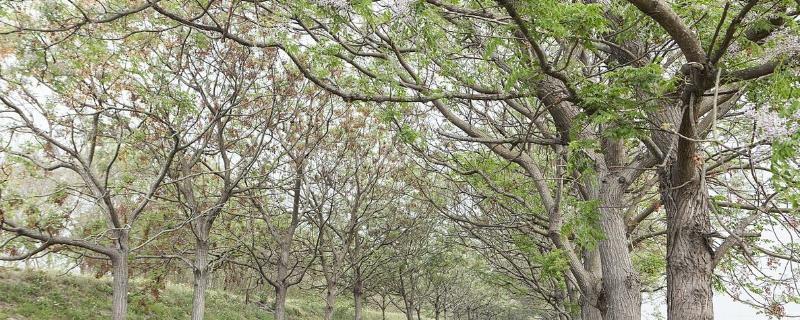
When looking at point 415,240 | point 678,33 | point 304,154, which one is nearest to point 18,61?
point 304,154

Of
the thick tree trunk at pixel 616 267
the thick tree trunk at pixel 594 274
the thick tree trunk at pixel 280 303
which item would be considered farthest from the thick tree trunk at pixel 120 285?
the thick tree trunk at pixel 616 267

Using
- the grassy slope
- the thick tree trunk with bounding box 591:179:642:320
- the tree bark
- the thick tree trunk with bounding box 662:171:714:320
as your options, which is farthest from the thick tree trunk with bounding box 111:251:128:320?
the thick tree trunk with bounding box 662:171:714:320

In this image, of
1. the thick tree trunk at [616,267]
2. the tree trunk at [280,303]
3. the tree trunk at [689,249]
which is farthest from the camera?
the tree trunk at [280,303]

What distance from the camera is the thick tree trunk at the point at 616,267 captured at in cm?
580

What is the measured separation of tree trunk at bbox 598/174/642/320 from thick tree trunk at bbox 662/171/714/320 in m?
1.05

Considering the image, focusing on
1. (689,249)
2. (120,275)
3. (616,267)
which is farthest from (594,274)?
(120,275)

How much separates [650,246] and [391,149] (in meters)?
6.63

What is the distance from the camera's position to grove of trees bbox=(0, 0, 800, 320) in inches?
145

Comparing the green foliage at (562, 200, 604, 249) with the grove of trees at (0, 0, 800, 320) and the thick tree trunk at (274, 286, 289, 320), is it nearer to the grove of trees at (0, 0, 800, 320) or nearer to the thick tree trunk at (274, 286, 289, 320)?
the grove of trees at (0, 0, 800, 320)

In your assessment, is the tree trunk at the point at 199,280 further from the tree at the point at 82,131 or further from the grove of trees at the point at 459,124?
the tree at the point at 82,131

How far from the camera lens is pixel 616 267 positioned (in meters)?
5.94

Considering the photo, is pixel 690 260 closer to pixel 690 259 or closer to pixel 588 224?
pixel 690 259

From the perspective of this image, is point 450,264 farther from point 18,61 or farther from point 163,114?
point 18,61

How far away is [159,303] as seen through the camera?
1608cm
